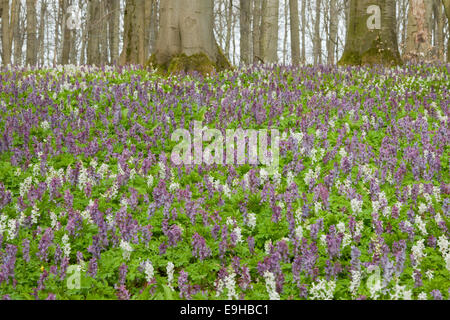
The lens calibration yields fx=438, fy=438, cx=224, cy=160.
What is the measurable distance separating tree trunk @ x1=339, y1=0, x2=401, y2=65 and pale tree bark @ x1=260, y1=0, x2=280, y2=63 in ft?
20.3

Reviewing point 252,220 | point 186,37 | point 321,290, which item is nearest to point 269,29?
point 186,37

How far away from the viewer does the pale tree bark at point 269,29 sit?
19.3 metres

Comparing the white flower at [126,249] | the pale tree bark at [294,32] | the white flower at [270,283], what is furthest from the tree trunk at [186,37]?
the white flower at [270,283]

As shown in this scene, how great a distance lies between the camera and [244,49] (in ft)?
72.0

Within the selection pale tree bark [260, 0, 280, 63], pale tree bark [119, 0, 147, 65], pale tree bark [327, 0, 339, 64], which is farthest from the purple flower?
pale tree bark [327, 0, 339, 64]

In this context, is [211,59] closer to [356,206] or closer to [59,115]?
[59,115]

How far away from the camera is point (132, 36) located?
656 inches

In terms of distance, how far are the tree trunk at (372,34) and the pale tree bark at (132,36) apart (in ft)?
25.9

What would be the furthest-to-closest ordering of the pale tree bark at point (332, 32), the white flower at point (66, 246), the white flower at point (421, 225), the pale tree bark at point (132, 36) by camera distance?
the pale tree bark at point (332, 32) → the pale tree bark at point (132, 36) → the white flower at point (421, 225) → the white flower at point (66, 246)

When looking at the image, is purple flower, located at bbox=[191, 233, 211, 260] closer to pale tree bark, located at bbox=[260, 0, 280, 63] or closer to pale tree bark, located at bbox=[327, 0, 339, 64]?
pale tree bark, located at bbox=[260, 0, 280, 63]

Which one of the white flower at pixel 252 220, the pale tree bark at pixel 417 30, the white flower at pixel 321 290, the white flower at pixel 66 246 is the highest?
the pale tree bark at pixel 417 30

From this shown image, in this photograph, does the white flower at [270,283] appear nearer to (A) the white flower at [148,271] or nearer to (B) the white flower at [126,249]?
(A) the white flower at [148,271]
